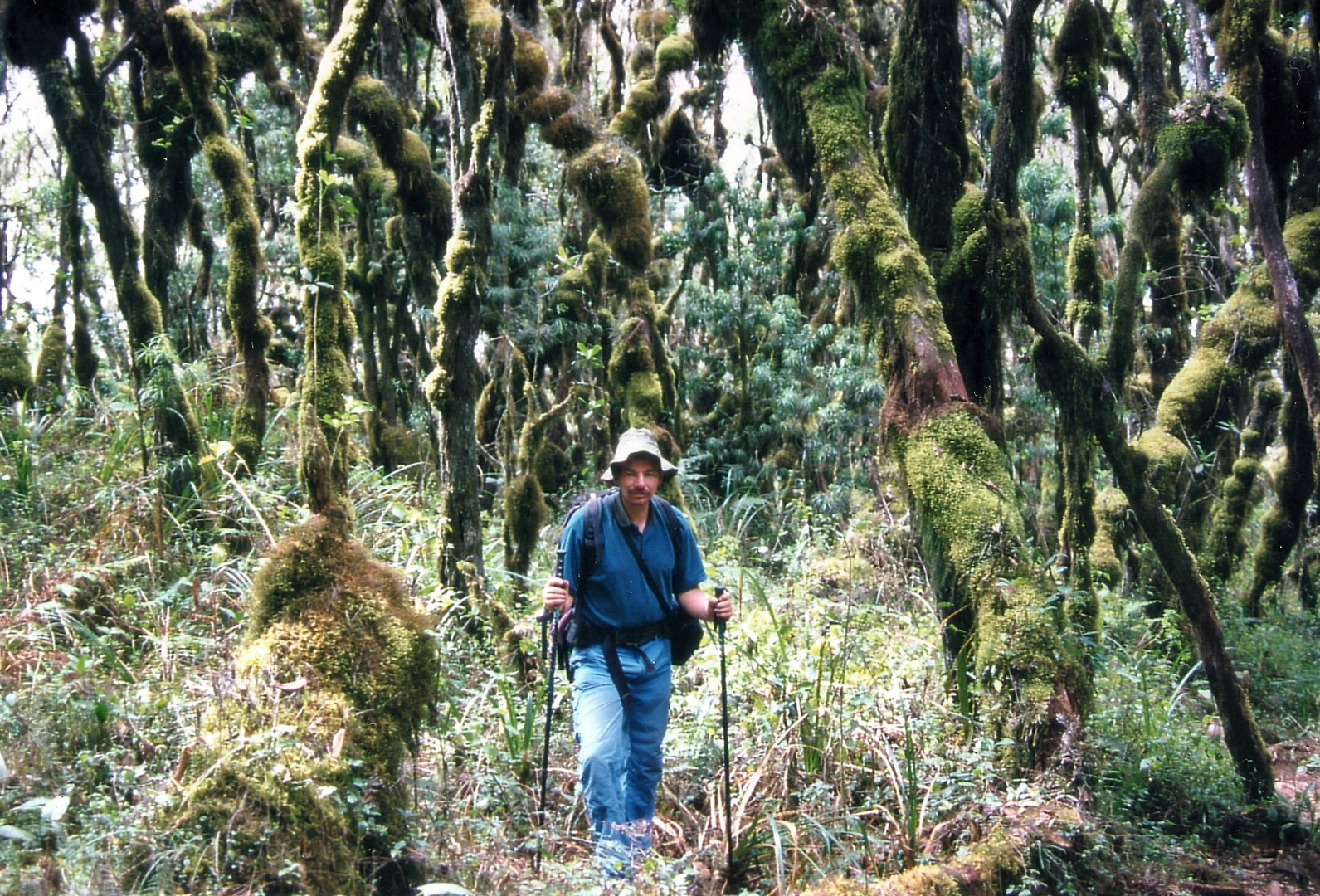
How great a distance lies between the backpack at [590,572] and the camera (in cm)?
502

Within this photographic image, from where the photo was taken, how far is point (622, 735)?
16.0 ft

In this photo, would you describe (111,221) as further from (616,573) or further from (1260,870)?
(1260,870)

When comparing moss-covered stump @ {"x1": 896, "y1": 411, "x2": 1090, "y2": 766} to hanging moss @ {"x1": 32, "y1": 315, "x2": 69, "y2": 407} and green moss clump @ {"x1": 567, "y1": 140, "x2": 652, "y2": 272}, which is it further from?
hanging moss @ {"x1": 32, "y1": 315, "x2": 69, "y2": 407}

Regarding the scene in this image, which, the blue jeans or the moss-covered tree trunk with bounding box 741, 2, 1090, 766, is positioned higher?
the moss-covered tree trunk with bounding box 741, 2, 1090, 766

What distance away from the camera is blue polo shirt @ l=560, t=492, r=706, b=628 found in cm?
505

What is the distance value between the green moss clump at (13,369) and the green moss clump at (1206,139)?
35.0 feet

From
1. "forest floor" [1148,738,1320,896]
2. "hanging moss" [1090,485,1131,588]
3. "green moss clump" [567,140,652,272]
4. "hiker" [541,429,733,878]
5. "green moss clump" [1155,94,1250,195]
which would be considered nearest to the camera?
"hiker" [541,429,733,878]

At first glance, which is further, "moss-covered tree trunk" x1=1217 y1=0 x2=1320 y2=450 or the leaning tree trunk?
"moss-covered tree trunk" x1=1217 y1=0 x2=1320 y2=450

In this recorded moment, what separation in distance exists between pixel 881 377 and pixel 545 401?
7082 millimetres

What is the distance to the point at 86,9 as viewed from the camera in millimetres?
8125

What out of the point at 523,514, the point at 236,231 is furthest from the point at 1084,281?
the point at 236,231

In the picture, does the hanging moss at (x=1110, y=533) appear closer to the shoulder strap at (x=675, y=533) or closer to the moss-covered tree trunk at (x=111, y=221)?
the shoulder strap at (x=675, y=533)

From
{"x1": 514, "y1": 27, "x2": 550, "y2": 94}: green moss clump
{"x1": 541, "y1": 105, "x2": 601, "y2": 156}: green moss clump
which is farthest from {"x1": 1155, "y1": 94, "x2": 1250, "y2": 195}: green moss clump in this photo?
{"x1": 514, "y1": 27, "x2": 550, "y2": 94}: green moss clump

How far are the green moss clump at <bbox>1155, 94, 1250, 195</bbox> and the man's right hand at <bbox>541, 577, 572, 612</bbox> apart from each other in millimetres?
4758
